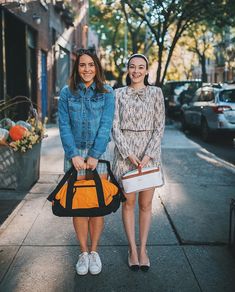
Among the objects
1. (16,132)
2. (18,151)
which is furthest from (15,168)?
(16,132)

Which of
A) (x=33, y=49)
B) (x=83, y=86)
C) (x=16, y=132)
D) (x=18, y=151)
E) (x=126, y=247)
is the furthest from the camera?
(x=33, y=49)

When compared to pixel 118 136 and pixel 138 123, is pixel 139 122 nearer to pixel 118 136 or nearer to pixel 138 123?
pixel 138 123

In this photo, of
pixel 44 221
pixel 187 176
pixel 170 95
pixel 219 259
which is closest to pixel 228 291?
pixel 219 259

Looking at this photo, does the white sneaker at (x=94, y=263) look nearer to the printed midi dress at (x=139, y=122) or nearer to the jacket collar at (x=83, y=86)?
the printed midi dress at (x=139, y=122)

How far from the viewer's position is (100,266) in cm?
316

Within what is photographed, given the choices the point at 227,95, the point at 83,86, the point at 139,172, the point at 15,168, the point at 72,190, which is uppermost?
the point at 227,95

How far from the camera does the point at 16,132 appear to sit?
16.6 ft

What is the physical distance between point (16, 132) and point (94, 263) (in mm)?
2512

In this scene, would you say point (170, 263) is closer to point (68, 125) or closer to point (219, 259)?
point (219, 259)

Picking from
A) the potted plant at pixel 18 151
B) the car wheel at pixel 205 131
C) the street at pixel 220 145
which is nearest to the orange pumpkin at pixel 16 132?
the potted plant at pixel 18 151

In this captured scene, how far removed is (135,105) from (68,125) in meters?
0.58

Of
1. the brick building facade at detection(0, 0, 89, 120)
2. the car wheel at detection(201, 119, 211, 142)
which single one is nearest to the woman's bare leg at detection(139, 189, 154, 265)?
the brick building facade at detection(0, 0, 89, 120)

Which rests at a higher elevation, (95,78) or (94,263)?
(95,78)

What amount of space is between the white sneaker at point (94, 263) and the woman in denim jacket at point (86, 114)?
27.8 inches
